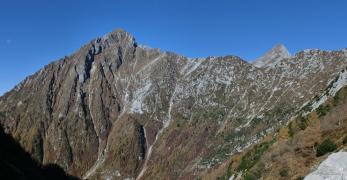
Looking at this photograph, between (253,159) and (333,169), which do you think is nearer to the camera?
(333,169)

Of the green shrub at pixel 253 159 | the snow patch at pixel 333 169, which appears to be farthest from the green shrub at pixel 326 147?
the green shrub at pixel 253 159

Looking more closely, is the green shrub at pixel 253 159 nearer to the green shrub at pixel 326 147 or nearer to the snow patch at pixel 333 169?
the green shrub at pixel 326 147

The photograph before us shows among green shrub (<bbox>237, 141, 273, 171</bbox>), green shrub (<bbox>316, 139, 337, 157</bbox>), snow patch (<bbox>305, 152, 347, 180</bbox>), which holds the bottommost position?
snow patch (<bbox>305, 152, 347, 180</bbox>)

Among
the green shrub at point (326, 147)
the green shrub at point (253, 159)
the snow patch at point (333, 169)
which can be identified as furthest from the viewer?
the green shrub at point (253, 159)

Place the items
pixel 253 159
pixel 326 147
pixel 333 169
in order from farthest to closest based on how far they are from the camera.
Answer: pixel 253 159 < pixel 326 147 < pixel 333 169

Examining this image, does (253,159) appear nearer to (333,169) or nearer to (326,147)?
(326,147)

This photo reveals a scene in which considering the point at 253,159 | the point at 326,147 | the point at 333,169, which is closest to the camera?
the point at 333,169

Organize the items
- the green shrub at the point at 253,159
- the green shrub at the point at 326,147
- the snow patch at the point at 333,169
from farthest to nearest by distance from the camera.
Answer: the green shrub at the point at 253,159, the green shrub at the point at 326,147, the snow patch at the point at 333,169

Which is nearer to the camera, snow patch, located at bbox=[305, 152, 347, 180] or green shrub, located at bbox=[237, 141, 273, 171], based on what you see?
snow patch, located at bbox=[305, 152, 347, 180]

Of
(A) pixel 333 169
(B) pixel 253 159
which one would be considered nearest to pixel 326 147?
(A) pixel 333 169

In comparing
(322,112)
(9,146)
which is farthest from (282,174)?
(9,146)

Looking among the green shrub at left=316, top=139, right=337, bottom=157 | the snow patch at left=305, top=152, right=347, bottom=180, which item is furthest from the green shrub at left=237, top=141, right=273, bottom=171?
the snow patch at left=305, top=152, right=347, bottom=180

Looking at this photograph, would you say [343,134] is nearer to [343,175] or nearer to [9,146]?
[343,175]

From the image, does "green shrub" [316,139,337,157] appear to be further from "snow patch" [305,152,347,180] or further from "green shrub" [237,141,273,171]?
"green shrub" [237,141,273,171]
